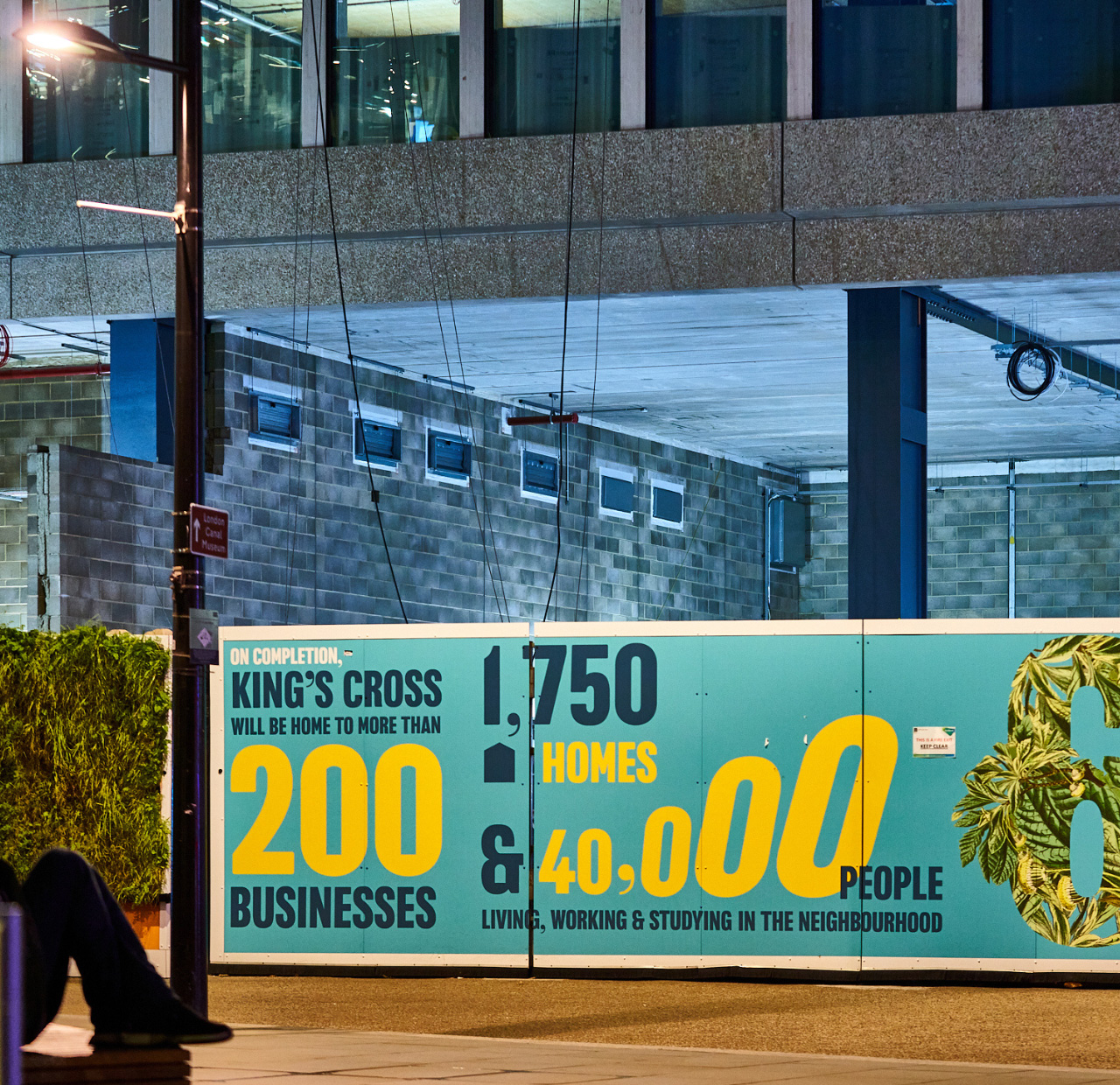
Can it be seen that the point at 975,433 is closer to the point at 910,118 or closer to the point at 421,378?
the point at 421,378

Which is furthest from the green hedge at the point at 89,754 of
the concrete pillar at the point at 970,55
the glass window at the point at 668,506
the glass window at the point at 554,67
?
the glass window at the point at 668,506

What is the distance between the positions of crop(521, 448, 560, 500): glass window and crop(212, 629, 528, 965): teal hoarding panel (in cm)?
1290

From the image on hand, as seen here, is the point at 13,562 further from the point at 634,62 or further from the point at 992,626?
the point at 992,626

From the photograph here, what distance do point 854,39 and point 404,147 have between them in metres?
4.73

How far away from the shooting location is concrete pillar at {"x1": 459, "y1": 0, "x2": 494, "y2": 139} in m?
20.7

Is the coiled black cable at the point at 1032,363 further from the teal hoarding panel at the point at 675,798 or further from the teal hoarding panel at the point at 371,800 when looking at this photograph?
the teal hoarding panel at the point at 371,800

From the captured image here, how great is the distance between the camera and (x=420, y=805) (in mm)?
14195

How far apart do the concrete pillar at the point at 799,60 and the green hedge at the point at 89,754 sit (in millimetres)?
8633

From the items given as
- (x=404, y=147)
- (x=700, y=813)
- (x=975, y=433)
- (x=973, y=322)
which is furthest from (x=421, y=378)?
(x=700, y=813)

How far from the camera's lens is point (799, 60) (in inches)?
774

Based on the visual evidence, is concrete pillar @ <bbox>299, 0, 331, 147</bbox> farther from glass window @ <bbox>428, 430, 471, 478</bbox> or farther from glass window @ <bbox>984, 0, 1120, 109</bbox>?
glass window @ <bbox>984, 0, 1120, 109</bbox>

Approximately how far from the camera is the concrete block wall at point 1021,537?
34.1 m

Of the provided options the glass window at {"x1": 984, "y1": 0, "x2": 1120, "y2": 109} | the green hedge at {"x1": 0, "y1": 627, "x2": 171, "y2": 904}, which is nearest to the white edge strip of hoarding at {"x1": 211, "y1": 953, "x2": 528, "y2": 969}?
the green hedge at {"x1": 0, "y1": 627, "x2": 171, "y2": 904}

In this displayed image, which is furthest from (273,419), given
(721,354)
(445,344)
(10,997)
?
(10,997)
